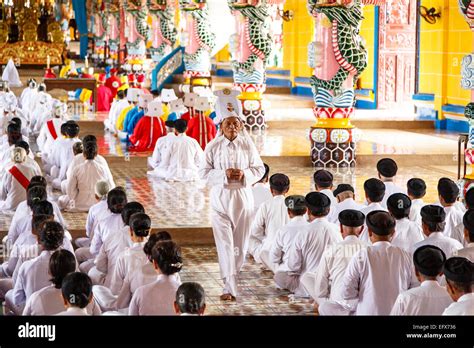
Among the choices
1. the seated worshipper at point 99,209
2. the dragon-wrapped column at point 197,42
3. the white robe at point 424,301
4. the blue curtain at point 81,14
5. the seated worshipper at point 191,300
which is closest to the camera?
the seated worshipper at point 191,300

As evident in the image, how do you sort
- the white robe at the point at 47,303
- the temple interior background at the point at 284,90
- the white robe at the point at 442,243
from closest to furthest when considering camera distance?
1. the white robe at the point at 47,303
2. the white robe at the point at 442,243
3. the temple interior background at the point at 284,90

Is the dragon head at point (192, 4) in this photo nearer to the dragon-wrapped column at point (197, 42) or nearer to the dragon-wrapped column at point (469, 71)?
the dragon-wrapped column at point (197, 42)

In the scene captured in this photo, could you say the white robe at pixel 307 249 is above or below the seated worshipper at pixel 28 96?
below

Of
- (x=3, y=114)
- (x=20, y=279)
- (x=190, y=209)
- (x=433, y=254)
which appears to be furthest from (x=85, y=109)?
(x=433, y=254)

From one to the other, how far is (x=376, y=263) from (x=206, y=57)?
15.7 m

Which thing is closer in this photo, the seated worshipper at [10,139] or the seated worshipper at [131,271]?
the seated worshipper at [131,271]

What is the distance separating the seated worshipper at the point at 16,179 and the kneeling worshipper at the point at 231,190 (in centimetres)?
311

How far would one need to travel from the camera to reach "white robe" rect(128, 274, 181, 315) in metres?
6.46

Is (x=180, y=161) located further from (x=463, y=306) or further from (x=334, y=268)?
(x=463, y=306)

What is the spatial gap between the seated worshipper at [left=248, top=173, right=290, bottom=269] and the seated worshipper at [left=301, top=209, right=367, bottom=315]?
1.48m

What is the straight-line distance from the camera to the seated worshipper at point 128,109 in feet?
59.3

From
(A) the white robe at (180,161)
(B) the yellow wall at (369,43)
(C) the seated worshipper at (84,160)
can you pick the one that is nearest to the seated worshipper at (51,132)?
(A) the white robe at (180,161)

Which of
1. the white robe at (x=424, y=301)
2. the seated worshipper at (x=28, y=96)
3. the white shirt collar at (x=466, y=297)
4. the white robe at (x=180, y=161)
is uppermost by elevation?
the seated worshipper at (x=28, y=96)

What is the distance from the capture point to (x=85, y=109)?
23922 mm
